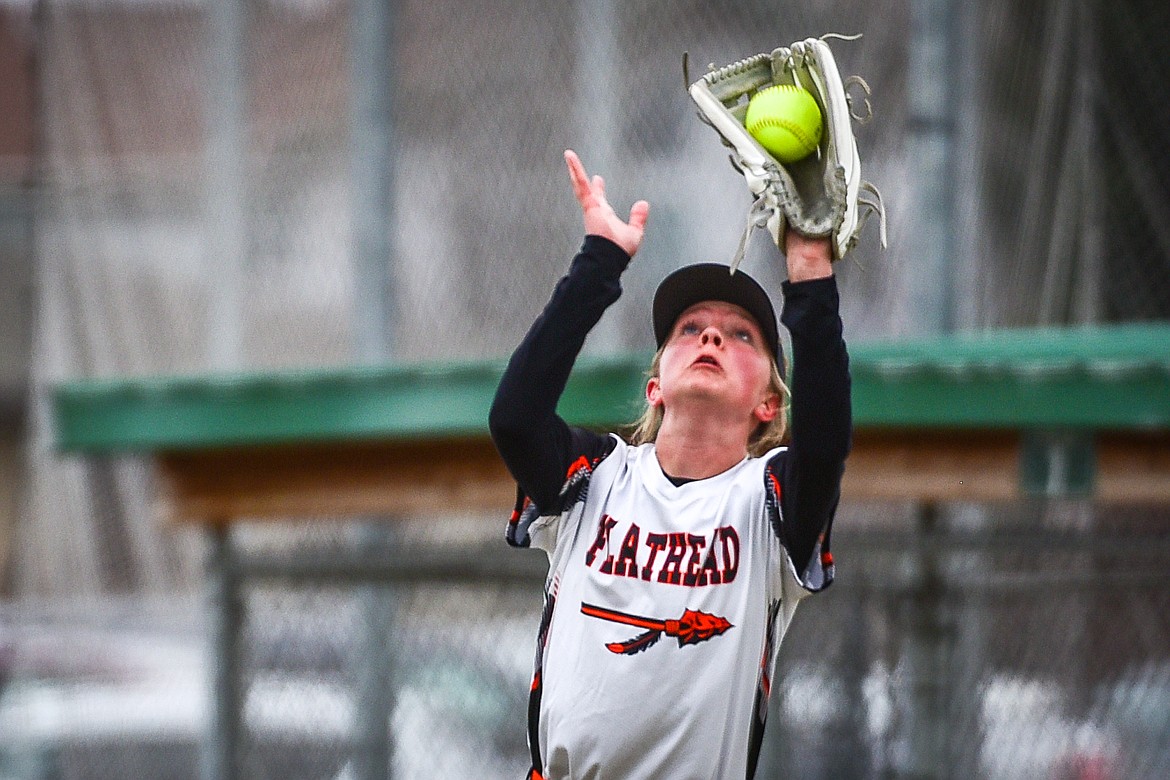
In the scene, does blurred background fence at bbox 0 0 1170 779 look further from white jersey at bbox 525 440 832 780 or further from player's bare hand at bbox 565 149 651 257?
player's bare hand at bbox 565 149 651 257

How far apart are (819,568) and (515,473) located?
0.54 m

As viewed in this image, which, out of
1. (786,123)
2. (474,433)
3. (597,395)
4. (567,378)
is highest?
(786,123)

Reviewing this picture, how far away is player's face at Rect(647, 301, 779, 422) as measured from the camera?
9.68ft

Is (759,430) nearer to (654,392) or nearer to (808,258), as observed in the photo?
(654,392)

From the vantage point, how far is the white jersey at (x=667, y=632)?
287 centimetres

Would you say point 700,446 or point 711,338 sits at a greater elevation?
point 711,338

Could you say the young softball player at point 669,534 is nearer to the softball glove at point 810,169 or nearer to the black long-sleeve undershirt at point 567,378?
the black long-sleeve undershirt at point 567,378

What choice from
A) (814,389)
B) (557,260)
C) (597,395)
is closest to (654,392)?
(814,389)

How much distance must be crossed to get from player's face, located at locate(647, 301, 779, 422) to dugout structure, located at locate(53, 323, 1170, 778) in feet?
5.90

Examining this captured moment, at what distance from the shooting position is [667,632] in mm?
2873

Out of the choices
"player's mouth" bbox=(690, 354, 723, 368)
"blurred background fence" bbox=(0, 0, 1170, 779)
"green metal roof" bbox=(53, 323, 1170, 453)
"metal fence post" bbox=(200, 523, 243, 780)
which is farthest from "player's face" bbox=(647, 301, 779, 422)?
"metal fence post" bbox=(200, 523, 243, 780)

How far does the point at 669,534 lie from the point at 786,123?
72 centimetres

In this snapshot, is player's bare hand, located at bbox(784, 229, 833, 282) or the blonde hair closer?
player's bare hand, located at bbox(784, 229, 833, 282)

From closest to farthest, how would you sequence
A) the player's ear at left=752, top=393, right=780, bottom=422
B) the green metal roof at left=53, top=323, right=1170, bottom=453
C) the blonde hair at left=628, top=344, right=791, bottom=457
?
the player's ear at left=752, top=393, right=780, bottom=422, the blonde hair at left=628, top=344, right=791, bottom=457, the green metal roof at left=53, top=323, right=1170, bottom=453
